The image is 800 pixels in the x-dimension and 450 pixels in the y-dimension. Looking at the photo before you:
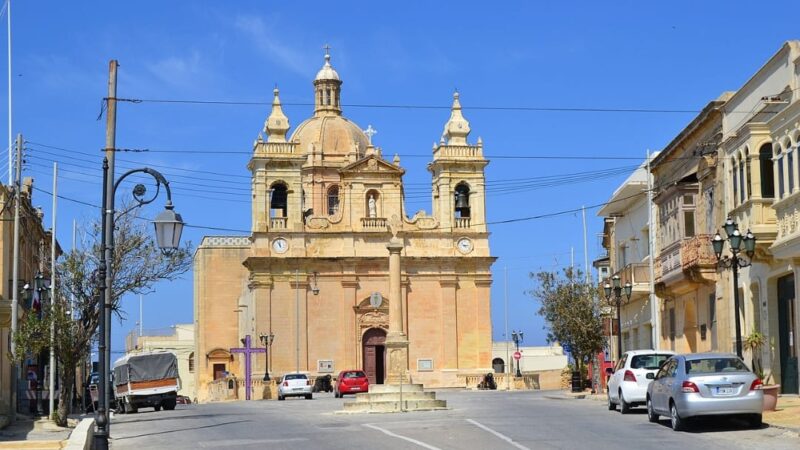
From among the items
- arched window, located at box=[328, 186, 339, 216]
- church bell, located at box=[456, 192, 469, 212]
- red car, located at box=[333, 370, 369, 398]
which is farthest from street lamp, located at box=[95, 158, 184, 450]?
arched window, located at box=[328, 186, 339, 216]

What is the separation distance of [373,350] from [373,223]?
7.85 meters

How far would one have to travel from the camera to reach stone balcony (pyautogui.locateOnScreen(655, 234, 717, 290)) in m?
40.0

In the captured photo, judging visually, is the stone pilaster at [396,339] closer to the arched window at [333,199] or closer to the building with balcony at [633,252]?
the building with balcony at [633,252]

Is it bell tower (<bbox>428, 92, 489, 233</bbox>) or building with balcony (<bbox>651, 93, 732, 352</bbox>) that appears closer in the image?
building with balcony (<bbox>651, 93, 732, 352</bbox>)

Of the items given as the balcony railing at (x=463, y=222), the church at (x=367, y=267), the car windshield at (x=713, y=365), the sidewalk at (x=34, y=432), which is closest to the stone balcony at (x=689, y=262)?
the car windshield at (x=713, y=365)

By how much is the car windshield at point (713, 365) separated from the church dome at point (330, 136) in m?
64.4

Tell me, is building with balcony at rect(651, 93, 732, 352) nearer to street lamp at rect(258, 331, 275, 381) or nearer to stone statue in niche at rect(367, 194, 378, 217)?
street lamp at rect(258, 331, 275, 381)

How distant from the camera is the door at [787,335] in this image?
33.7 meters

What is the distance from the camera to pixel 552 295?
58.3 m

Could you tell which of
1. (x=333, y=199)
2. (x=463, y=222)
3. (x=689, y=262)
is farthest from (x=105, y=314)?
(x=333, y=199)

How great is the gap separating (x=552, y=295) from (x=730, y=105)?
21374mm

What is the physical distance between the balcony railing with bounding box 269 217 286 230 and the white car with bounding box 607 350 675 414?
1903 inches

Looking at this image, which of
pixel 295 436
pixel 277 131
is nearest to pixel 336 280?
→ pixel 277 131

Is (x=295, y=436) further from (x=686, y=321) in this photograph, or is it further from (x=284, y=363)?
(x=284, y=363)
